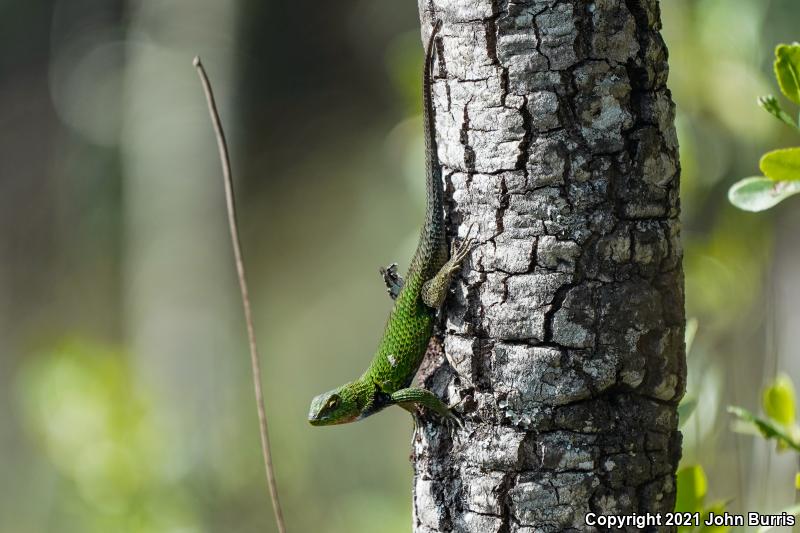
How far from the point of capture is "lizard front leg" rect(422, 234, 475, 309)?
1208 mm

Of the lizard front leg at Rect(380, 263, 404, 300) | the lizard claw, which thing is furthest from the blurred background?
the lizard claw

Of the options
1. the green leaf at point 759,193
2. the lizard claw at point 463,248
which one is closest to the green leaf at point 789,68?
the green leaf at point 759,193

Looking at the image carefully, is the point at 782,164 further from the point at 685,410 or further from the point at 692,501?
the point at 692,501

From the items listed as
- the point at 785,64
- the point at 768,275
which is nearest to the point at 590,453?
the point at 785,64

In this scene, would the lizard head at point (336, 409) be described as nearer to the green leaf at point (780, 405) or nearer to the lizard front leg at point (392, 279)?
the lizard front leg at point (392, 279)

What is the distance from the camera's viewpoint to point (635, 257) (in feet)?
3.68

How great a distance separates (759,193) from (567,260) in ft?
1.15

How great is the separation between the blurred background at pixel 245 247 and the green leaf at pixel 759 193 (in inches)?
21.5

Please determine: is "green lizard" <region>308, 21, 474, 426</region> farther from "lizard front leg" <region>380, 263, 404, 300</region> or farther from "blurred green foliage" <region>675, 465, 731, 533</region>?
"blurred green foliage" <region>675, 465, 731, 533</region>

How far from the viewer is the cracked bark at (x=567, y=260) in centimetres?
111

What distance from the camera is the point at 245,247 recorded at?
23.0 feet

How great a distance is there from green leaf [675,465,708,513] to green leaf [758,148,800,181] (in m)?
0.49

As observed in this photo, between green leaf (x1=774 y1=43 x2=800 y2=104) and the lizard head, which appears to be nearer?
green leaf (x1=774 y1=43 x2=800 y2=104)

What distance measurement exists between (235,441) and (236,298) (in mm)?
1241
